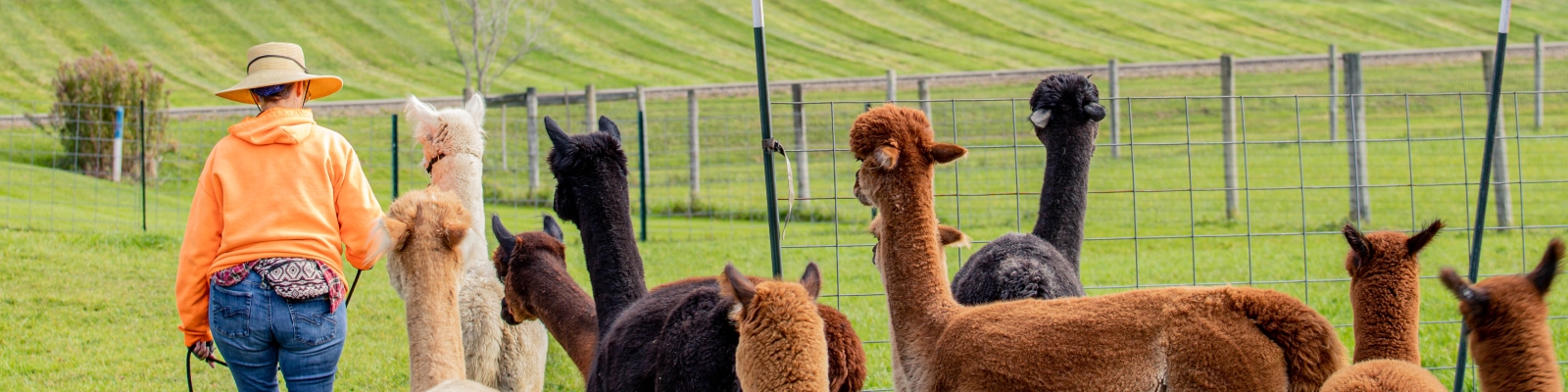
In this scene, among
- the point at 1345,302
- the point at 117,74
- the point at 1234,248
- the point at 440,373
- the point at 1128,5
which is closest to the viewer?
the point at 440,373

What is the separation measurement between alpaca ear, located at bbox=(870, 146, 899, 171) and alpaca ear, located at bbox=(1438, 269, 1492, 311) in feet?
4.14

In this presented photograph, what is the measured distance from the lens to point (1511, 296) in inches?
94.5

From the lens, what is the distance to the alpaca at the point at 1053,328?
2682 millimetres

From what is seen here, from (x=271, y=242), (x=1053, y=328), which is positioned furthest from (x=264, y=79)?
(x=1053, y=328)

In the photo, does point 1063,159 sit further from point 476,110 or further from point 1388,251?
point 476,110

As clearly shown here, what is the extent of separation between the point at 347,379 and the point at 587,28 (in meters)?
32.6

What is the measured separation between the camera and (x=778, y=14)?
41375 millimetres

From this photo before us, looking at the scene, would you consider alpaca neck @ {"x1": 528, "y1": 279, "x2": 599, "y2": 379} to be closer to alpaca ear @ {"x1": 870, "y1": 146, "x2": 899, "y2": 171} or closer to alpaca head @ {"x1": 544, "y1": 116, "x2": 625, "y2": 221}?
alpaca head @ {"x1": 544, "y1": 116, "x2": 625, "y2": 221}

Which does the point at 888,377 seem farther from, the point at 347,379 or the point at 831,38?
the point at 831,38

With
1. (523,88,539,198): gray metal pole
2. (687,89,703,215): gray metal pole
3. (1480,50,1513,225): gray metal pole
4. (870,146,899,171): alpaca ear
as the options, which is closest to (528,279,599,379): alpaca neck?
(870,146,899,171): alpaca ear

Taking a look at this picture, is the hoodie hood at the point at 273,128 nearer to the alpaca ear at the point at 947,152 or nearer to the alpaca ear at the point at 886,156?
the alpaca ear at the point at 886,156

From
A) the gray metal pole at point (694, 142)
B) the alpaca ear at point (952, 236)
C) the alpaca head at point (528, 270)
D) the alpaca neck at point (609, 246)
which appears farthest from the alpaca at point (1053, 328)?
the gray metal pole at point (694, 142)

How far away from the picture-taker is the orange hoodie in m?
3.47

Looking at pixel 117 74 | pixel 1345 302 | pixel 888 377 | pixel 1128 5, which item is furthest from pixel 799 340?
pixel 1128 5
